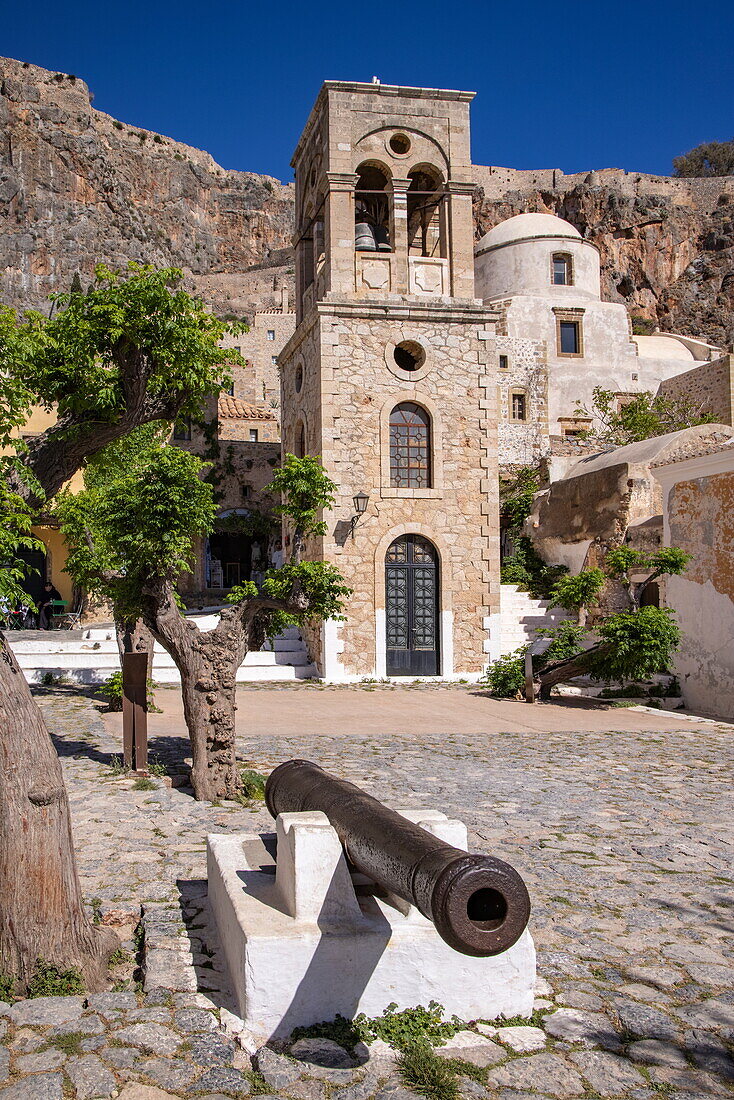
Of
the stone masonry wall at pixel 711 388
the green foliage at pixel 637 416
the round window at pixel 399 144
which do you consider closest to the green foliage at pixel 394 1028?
the round window at pixel 399 144

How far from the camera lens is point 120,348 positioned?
684cm

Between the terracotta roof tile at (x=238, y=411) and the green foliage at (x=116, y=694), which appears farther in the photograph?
the terracotta roof tile at (x=238, y=411)

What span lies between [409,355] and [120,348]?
439 inches

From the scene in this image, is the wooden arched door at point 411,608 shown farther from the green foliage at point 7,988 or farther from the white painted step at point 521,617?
the green foliage at point 7,988

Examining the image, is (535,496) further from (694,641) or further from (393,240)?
(694,641)

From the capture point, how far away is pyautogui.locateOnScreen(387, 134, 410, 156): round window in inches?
677

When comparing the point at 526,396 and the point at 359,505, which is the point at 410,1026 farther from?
the point at 526,396

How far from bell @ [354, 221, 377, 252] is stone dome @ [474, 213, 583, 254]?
801 inches

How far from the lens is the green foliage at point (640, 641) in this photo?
12484 mm

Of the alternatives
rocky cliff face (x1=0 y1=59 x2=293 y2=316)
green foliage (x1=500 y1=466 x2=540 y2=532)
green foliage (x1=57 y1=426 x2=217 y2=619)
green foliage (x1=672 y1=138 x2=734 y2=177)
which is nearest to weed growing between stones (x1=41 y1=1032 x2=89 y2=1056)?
green foliage (x1=57 y1=426 x2=217 y2=619)

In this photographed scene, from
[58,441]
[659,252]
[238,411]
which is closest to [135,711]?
[58,441]

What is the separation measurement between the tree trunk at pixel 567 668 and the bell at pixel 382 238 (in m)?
8.84

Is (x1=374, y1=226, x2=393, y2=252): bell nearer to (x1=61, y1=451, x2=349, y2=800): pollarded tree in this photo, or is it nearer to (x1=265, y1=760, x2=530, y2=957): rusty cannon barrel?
(x1=61, y1=451, x2=349, y2=800): pollarded tree

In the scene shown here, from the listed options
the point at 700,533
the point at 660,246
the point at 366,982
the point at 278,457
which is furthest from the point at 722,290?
the point at 366,982
